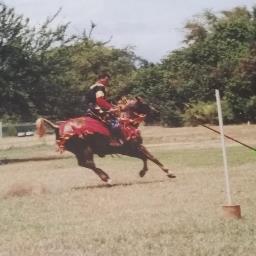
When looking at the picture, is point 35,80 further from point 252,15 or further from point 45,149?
point 252,15

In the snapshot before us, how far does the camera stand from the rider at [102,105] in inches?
737

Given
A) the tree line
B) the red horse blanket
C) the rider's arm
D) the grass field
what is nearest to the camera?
the grass field

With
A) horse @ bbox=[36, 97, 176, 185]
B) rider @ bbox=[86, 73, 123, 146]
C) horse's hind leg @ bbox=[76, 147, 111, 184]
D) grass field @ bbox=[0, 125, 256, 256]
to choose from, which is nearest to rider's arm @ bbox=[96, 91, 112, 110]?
rider @ bbox=[86, 73, 123, 146]

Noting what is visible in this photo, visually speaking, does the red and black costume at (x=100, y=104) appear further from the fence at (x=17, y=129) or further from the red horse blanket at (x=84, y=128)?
the fence at (x=17, y=129)

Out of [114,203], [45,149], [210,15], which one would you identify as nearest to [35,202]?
[114,203]

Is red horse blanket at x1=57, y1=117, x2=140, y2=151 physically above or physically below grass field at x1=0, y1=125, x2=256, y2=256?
above

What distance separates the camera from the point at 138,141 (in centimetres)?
1942

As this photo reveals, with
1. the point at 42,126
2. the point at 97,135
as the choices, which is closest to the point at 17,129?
the point at 42,126

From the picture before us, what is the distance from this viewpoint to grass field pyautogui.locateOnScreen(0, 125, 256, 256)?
909 cm

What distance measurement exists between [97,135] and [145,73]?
38.5 m

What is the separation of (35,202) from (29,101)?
18.4m

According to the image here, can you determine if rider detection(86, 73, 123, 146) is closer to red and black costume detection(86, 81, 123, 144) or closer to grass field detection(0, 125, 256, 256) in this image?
red and black costume detection(86, 81, 123, 144)

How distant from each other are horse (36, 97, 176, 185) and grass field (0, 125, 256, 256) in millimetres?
670

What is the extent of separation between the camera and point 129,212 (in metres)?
12.5
